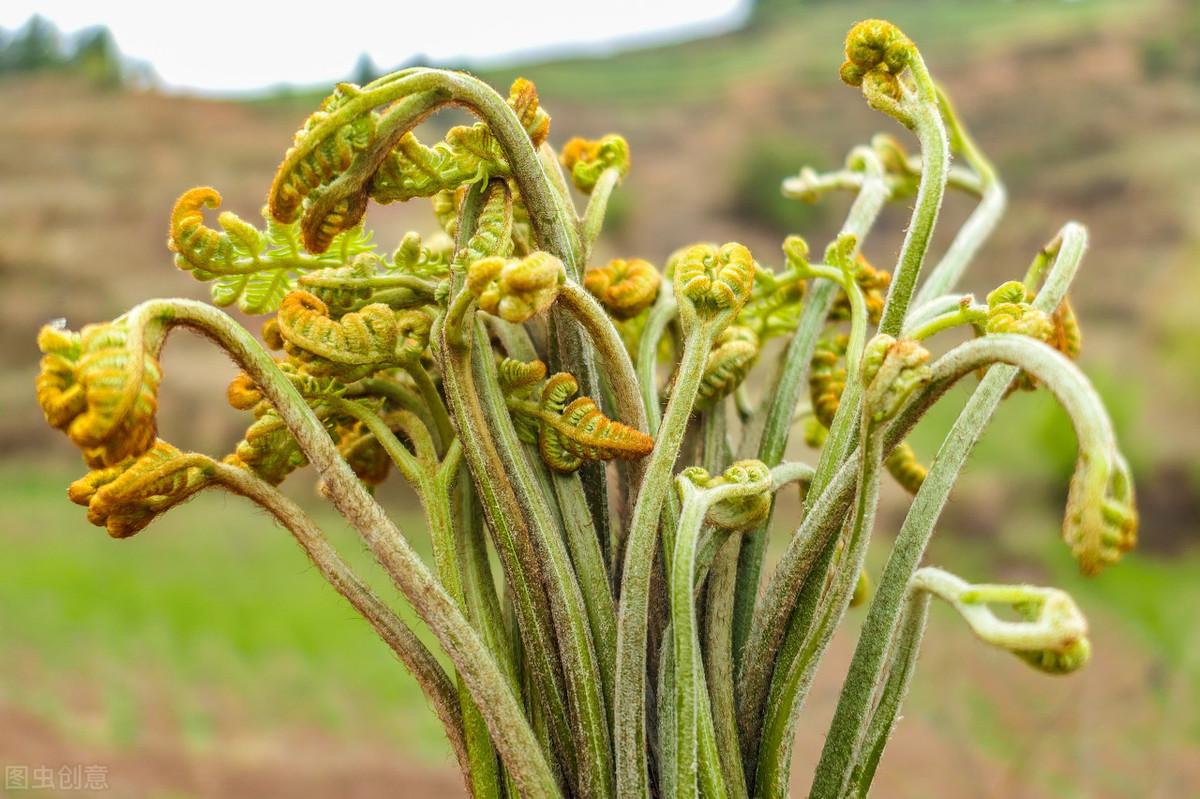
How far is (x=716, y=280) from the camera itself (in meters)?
0.45

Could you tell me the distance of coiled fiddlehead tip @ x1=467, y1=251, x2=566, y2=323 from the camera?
1.28ft

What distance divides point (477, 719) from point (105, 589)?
304cm

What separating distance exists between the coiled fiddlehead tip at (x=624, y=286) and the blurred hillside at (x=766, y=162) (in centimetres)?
313

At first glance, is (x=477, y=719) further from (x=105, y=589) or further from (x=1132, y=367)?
(x=1132, y=367)

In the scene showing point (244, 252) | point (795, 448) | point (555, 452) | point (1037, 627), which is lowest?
point (1037, 627)

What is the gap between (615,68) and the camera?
31.3 feet

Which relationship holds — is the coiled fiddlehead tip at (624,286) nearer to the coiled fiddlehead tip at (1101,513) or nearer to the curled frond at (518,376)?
the curled frond at (518,376)

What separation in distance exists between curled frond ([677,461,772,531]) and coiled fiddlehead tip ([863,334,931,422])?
0.07m

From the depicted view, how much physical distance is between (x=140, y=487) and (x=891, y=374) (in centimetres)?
32

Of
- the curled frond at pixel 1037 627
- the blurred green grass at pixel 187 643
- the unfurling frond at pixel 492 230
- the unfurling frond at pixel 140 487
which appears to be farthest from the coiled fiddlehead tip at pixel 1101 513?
the blurred green grass at pixel 187 643

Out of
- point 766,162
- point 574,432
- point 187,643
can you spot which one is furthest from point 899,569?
point 766,162

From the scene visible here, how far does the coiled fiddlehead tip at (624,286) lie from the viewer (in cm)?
53

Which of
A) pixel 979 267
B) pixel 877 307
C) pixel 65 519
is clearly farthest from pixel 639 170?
pixel 877 307

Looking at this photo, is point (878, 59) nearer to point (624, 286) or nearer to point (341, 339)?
point (624, 286)
